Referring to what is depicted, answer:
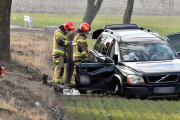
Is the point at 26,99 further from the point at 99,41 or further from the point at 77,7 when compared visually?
the point at 77,7

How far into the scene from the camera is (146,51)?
38.6 feet

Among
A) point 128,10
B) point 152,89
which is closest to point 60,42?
point 152,89

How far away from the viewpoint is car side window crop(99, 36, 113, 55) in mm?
12523

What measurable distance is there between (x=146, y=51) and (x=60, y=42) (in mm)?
2767

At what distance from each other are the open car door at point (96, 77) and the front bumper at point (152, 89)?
95cm

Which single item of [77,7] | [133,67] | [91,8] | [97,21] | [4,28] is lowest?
[97,21]

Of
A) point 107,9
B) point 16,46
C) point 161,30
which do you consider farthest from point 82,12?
point 16,46

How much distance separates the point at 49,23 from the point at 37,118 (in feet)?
119

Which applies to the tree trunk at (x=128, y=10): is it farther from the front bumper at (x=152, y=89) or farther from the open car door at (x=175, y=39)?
the front bumper at (x=152, y=89)

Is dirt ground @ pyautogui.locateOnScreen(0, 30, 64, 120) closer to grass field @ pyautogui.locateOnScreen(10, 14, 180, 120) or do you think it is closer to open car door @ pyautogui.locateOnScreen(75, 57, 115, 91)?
grass field @ pyautogui.locateOnScreen(10, 14, 180, 120)

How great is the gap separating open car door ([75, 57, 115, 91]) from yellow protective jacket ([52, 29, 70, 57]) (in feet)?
6.42

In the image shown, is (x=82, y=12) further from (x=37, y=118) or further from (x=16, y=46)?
(x=37, y=118)

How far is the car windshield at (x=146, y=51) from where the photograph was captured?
11625mm

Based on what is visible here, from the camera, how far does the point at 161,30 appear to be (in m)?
39.9
